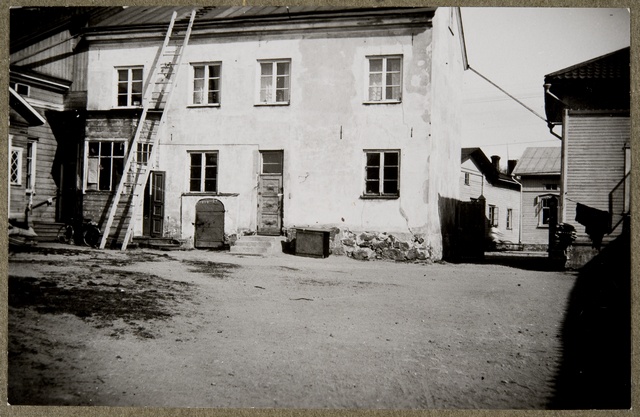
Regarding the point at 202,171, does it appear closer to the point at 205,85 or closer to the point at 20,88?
the point at 205,85

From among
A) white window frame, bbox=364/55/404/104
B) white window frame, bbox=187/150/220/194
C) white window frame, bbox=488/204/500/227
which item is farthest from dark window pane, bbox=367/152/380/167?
white window frame, bbox=187/150/220/194

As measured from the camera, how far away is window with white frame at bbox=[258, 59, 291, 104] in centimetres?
395

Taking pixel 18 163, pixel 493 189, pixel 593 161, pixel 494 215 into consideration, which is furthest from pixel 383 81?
pixel 18 163

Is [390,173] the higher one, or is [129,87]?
[129,87]

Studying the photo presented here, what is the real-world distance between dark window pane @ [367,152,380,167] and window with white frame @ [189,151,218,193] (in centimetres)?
138

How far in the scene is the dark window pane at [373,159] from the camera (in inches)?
Answer: 170

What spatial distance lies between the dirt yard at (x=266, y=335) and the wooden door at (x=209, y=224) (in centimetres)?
28

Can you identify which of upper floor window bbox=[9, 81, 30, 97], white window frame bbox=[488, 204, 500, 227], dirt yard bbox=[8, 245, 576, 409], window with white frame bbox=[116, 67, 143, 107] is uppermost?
window with white frame bbox=[116, 67, 143, 107]

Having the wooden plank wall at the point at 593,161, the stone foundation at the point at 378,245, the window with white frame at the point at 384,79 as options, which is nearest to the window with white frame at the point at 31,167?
the stone foundation at the point at 378,245

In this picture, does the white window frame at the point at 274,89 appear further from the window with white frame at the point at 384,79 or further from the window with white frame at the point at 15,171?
the window with white frame at the point at 15,171

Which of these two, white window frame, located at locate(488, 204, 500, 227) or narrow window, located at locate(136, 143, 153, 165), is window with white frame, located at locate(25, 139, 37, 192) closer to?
narrow window, located at locate(136, 143, 153, 165)

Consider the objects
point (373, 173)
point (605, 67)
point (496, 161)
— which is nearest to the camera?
point (605, 67)

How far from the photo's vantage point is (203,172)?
141 inches

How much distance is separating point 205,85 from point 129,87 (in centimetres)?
63
